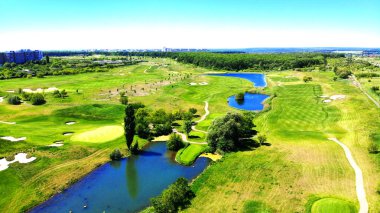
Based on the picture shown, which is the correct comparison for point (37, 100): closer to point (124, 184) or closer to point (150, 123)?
point (150, 123)

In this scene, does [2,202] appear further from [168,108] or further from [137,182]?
[168,108]

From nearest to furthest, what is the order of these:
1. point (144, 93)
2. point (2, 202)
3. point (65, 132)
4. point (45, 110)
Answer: point (2, 202), point (65, 132), point (45, 110), point (144, 93)

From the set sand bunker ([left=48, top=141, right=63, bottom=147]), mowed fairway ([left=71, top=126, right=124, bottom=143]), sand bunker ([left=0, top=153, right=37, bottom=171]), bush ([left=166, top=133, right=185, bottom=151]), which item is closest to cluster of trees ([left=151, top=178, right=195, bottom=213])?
bush ([left=166, top=133, right=185, bottom=151])

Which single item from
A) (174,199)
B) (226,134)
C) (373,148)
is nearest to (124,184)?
(174,199)

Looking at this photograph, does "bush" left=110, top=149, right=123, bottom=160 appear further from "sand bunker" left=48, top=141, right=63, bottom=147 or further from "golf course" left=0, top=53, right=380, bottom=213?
"sand bunker" left=48, top=141, right=63, bottom=147

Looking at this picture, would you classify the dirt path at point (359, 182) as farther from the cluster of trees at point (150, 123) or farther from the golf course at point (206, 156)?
the cluster of trees at point (150, 123)

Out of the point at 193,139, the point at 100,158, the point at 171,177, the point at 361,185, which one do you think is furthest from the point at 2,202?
the point at 361,185

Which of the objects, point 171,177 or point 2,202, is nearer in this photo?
point 2,202
